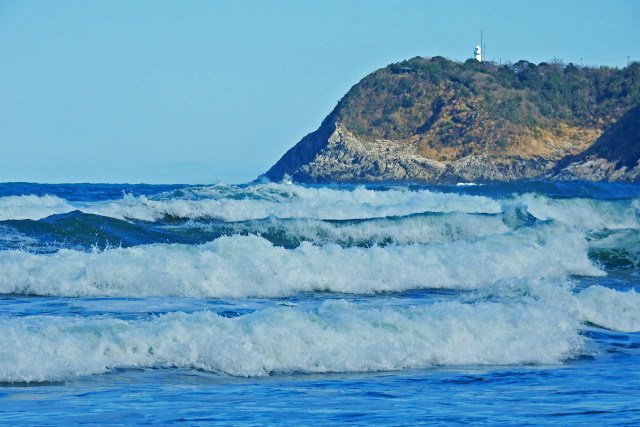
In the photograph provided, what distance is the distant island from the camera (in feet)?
296

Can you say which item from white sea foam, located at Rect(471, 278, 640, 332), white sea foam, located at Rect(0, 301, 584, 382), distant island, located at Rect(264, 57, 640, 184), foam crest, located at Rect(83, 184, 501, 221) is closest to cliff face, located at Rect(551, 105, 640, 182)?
distant island, located at Rect(264, 57, 640, 184)

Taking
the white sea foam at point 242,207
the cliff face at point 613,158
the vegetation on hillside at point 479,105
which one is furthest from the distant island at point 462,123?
the white sea foam at point 242,207

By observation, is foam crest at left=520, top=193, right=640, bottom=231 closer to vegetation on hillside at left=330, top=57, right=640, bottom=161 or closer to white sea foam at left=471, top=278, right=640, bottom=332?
white sea foam at left=471, top=278, right=640, bottom=332

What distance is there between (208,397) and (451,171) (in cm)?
8425

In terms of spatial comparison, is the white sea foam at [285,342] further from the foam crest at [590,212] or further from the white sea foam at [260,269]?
the foam crest at [590,212]

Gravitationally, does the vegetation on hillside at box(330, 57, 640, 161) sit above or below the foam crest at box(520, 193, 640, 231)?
A: above

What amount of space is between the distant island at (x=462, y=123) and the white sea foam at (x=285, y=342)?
72351mm

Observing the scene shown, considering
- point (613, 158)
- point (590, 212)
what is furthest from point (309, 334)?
point (613, 158)

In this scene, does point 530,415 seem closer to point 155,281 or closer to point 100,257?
point 155,281

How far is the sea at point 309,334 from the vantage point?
6.17 meters

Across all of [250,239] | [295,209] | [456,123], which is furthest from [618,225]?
[456,123]

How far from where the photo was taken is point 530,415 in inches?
236

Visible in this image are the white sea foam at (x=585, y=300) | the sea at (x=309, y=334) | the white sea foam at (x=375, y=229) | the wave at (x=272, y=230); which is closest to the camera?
the sea at (x=309, y=334)

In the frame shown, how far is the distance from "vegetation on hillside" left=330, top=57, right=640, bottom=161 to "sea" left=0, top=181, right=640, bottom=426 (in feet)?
255
